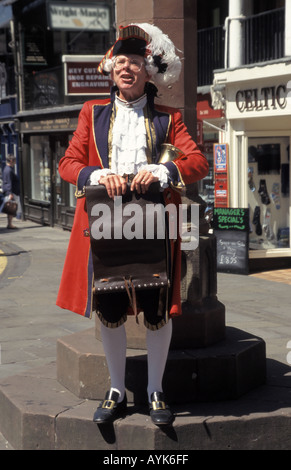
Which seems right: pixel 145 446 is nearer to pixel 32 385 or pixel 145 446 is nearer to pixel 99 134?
pixel 32 385

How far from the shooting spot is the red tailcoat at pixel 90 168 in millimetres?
4152

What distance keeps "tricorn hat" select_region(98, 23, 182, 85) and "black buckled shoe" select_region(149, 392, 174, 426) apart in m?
1.71

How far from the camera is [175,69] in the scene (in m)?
4.29

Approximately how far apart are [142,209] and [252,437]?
1.38 m

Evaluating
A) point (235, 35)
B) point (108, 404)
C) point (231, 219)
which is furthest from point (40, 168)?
point (108, 404)

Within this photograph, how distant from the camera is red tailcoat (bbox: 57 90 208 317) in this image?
4152 millimetres

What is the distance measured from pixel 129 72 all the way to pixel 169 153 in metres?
0.49

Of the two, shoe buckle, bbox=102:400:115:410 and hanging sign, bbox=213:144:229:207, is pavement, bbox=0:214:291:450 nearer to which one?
shoe buckle, bbox=102:400:115:410

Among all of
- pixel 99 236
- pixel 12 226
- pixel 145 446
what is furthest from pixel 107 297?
pixel 12 226

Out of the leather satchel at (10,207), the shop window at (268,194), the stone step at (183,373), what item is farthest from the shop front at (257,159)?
the stone step at (183,373)

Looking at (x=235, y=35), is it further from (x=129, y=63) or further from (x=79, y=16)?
(x=129, y=63)

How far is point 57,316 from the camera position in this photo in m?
7.95

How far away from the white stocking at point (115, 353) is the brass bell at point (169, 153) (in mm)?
928

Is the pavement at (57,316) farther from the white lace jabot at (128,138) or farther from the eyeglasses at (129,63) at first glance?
the eyeglasses at (129,63)
